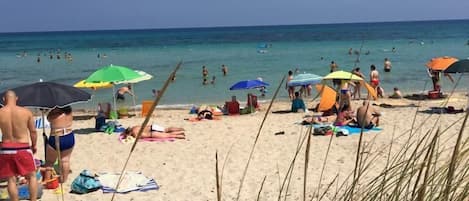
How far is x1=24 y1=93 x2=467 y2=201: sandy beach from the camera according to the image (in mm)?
6441

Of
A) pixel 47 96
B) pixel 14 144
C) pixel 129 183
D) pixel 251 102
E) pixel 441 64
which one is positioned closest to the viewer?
pixel 14 144

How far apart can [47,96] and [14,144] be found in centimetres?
179

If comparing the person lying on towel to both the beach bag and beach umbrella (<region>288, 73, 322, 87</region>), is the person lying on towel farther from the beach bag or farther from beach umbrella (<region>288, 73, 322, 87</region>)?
beach umbrella (<region>288, 73, 322, 87</region>)

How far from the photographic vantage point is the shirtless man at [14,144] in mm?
5266

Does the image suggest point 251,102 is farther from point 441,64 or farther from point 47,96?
point 47,96

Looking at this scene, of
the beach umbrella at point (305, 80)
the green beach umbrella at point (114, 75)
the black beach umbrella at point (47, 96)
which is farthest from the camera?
the beach umbrella at point (305, 80)

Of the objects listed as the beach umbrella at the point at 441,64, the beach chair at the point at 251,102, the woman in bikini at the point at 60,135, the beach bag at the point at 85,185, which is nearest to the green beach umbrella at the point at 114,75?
the beach chair at the point at 251,102

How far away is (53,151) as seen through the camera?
6.59 meters

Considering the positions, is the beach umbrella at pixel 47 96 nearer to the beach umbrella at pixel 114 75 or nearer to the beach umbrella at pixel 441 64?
the beach umbrella at pixel 114 75

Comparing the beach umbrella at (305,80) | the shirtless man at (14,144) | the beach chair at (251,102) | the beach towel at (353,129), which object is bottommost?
the beach chair at (251,102)

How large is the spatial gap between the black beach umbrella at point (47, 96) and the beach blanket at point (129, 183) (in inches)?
39.8

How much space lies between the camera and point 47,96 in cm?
699

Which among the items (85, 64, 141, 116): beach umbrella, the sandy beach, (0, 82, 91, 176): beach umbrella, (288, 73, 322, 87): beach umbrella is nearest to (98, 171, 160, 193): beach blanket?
the sandy beach

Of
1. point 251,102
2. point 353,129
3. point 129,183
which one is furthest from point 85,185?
point 251,102
